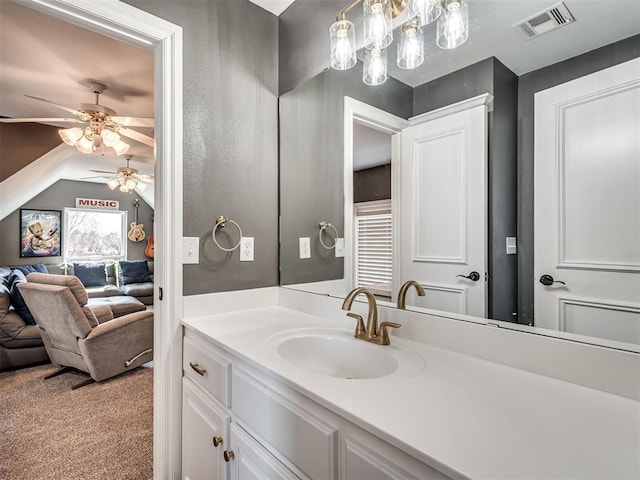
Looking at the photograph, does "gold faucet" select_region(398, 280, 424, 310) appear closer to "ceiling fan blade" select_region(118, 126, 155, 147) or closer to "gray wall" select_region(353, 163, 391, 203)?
"gray wall" select_region(353, 163, 391, 203)

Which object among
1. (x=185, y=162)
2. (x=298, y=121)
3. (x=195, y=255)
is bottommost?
(x=195, y=255)

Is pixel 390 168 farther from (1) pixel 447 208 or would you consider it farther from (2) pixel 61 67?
(2) pixel 61 67

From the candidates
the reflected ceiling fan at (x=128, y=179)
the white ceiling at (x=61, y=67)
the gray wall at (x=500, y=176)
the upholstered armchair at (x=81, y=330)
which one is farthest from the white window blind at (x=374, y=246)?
the reflected ceiling fan at (x=128, y=179)

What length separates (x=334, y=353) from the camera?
1236mm

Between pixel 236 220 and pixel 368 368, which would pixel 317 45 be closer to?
pixel 236 220

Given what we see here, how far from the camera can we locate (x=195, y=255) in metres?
1.48

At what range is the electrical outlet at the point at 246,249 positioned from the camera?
5.41ft

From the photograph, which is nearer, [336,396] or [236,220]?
[336,396]

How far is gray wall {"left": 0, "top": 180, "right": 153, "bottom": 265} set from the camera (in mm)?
5230

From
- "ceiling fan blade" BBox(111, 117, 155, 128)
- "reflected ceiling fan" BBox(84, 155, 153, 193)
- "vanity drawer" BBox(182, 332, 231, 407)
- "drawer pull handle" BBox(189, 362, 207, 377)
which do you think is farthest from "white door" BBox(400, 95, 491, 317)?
"reflected ceiling fan" BBox(84, 155, 153, 193)

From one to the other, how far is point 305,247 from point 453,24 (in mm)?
1143

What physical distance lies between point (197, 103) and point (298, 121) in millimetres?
532

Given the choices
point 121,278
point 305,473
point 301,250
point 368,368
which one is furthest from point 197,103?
point 121,278

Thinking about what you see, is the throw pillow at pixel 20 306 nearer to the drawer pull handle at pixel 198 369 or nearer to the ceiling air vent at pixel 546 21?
the drawer pull handle at pixel 198 369
